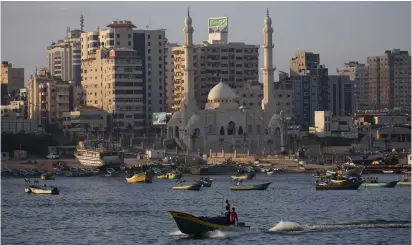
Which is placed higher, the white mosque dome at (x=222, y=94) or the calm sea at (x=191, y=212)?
the white mosque dome at (x=222, y=94)

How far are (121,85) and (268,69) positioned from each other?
70.8ft

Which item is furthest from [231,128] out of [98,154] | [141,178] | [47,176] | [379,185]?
[379,185]

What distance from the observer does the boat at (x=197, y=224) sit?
6188cm

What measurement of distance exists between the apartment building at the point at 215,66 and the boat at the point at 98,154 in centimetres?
3559

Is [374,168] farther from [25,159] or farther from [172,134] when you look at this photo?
[25,159]

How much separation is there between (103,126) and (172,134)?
11.5 metres

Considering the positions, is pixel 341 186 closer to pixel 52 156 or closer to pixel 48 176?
pixel 48 176

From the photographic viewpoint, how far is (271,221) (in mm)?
72062

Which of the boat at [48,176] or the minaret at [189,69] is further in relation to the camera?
the minaret at [189,69]

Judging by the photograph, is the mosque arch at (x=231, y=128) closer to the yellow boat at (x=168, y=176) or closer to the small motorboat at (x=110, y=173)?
the small motorboat at (x=110, y=173)

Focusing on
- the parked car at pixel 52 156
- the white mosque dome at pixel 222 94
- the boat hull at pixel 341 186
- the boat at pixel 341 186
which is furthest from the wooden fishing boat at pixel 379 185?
the white mosque dome at pixel 222 94

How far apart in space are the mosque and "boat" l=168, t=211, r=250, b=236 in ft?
320

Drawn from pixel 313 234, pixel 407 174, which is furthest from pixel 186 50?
pixel 313 234

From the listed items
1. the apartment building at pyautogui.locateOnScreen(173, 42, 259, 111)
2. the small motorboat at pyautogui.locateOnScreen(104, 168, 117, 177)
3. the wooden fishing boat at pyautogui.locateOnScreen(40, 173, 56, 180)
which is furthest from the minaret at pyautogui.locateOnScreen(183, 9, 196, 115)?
the wooden fishing boat at pyautogui.locateOnScreen(40, 173, 56, 180)
